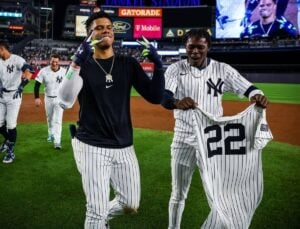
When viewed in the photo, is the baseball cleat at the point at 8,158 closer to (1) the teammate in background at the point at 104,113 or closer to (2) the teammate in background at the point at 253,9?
(1) the teammate in background at the point at 104,113

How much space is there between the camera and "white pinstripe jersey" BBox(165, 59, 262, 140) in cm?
395

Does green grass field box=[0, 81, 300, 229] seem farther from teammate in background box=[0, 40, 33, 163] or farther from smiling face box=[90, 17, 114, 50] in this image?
smiling face box=[90, 17, 114, 50]

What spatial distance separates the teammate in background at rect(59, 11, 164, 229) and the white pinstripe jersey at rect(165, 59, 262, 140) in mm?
422

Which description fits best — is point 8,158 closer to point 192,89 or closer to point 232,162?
point 192,89

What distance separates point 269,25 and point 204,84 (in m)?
37.5

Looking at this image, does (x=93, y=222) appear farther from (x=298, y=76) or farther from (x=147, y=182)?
(x=298, y=76)

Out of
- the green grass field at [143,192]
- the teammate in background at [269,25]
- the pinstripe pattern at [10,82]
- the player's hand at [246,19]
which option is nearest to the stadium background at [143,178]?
the green grass field at [143,192]

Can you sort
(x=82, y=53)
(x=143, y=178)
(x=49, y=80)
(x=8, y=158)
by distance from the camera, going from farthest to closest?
(x=49, y=80), (x=8, y=158), (x=143, y=178), (x=82, y=53)

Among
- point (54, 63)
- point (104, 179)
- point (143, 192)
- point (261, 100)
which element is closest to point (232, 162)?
point (261, 100)

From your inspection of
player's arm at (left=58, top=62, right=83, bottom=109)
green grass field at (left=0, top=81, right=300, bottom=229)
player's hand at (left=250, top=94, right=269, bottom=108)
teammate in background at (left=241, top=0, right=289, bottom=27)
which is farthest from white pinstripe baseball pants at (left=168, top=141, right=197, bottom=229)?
teammate in background at (left=241, top=0, right=289, bottom=27)

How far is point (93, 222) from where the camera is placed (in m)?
3.20

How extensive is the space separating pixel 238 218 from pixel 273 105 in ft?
49.4

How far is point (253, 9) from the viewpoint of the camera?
3812 cm

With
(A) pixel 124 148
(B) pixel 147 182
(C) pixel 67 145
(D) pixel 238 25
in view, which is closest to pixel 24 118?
(C) pixel 67 145
